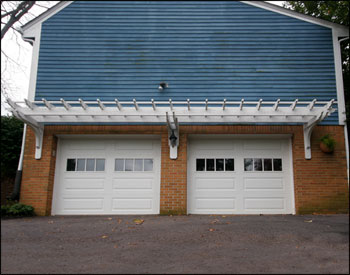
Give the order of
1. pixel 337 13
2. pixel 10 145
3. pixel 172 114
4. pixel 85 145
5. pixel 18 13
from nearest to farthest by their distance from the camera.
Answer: pixel 172 114, pixel 85 145, pixel 337 13, pixel 10 145, pixel 18 13

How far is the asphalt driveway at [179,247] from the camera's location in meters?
3.46

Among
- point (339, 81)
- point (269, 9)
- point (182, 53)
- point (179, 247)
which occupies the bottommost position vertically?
point (179, 247)

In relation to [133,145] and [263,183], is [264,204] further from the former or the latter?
[133,145]

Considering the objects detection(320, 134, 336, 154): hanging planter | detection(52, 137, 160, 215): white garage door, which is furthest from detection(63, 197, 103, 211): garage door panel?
detection(320, 134, 336, 154): hanging planter

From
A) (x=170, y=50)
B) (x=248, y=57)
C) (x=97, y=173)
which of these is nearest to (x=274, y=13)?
(x=248, y=57)

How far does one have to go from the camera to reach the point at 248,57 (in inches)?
331

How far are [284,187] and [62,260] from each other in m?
5.72

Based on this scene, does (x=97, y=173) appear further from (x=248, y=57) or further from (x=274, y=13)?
(x=274, y=13)

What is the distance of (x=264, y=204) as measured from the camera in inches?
306

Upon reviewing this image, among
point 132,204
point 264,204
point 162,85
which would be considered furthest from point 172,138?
point 264,204

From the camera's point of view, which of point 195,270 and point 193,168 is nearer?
point 195,270

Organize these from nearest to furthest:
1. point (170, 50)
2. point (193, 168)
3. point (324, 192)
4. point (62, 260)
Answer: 1. point (62, 260)
2. point (324, 192)
3. point (193, 168)
4. point (170, 50)

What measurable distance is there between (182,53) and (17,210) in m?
5.53

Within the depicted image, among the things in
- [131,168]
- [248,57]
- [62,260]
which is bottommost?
[62,260]
